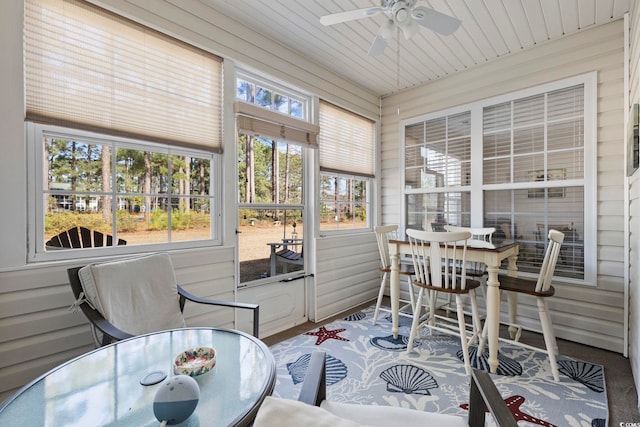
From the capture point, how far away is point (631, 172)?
210 cm

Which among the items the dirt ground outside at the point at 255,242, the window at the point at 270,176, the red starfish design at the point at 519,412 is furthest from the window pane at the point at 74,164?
the red starfish design at the point at 519,412

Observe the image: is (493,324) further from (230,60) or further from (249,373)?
(230,60)

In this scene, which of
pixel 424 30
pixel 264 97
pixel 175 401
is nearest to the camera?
pixel 175 401

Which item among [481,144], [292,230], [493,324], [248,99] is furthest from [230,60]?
[493,324]

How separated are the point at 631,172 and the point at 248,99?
10.1ft

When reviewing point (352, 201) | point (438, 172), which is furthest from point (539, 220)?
point (352, 201)

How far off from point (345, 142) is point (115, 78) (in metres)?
2.42

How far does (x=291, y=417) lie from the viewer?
628 mm

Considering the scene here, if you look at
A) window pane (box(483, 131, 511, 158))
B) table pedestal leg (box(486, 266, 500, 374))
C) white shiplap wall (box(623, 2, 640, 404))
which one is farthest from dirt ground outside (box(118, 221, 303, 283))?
white shiplap wall (box(623, 2, 640, 404))

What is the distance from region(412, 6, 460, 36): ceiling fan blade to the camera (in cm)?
178

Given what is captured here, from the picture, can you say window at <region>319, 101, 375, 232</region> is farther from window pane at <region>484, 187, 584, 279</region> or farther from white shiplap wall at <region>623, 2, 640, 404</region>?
white shiplap wall at <region>623, 2, 640, 404</region>

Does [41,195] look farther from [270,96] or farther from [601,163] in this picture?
[601,163]

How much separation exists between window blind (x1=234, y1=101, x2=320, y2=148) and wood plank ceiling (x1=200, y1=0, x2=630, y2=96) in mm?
715

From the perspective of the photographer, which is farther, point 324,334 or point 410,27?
point 324,334
